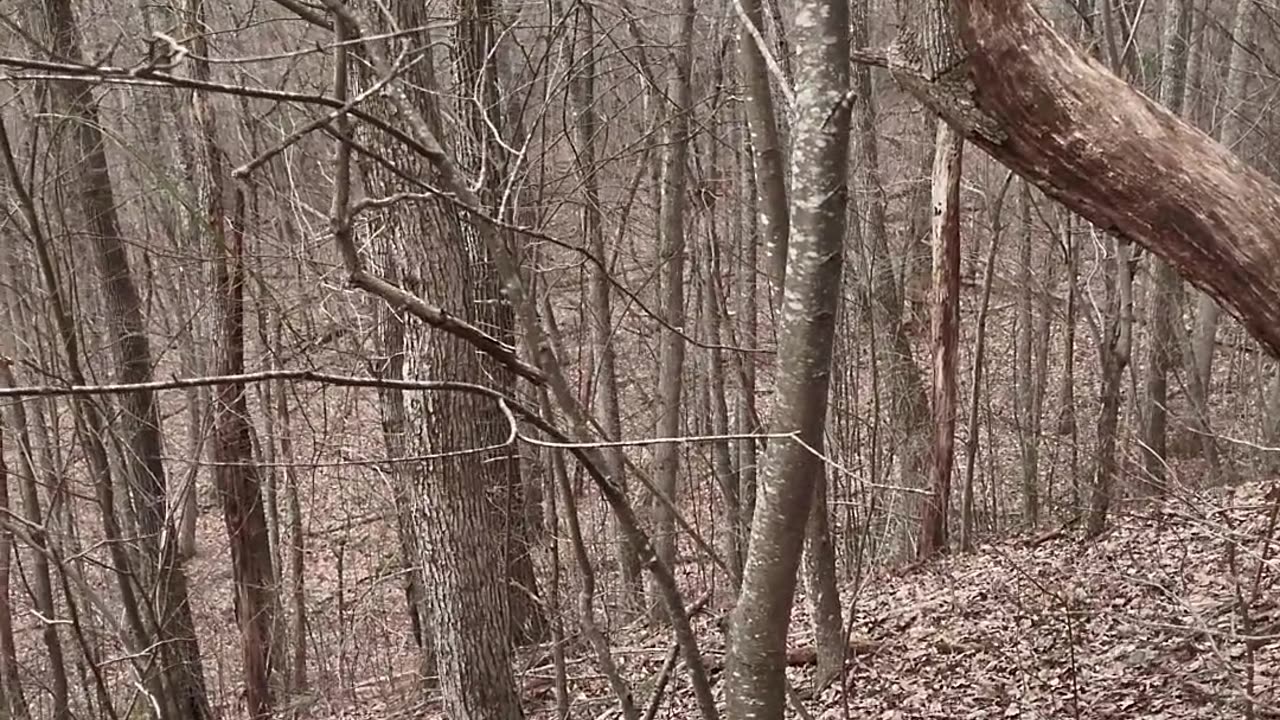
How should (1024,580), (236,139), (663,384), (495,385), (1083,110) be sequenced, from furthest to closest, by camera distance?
(663,384)
(236,139)
(1024,580)
(495,385)
(1083,110)

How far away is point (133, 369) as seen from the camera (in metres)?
8.32

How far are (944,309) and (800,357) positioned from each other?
21.6 ft

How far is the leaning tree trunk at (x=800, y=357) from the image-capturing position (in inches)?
92.8

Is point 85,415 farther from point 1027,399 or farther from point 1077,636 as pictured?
point 1027,399

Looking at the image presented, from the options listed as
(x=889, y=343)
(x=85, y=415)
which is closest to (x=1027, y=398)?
(x=889, y=343)

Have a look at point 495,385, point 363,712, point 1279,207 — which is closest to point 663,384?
point 363,712

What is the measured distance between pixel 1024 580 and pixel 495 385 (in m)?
3.96

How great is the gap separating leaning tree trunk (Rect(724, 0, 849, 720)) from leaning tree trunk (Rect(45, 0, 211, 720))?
17.7ft

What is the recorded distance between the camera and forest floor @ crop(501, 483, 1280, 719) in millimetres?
4867

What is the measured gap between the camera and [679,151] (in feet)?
32.6

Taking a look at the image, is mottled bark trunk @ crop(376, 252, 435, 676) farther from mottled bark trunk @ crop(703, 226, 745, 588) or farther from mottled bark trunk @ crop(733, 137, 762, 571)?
mottled bark trunk @ crop(733, 137, 762, 571)

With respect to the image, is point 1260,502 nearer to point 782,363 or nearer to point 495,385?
point 495,385

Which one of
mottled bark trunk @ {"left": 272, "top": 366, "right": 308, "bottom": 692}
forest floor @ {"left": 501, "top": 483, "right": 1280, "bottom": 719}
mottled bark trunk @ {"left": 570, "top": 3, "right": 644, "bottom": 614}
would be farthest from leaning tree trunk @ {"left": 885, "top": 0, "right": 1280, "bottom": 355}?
mottled bark trunk @ {"left": 272, "top": 366, "right": 308, "bottom": 692}

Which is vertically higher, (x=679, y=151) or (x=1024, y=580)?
(x=679, y=151)
